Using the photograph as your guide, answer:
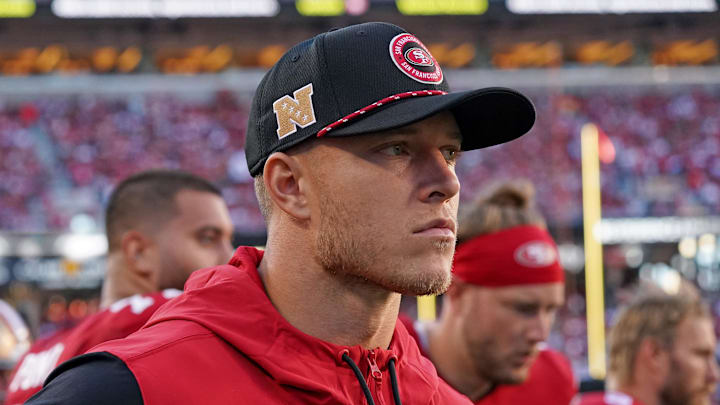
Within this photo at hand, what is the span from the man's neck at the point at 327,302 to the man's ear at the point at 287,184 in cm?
8

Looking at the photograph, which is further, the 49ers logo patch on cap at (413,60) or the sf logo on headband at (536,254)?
the sf logo on headband at (536,254)

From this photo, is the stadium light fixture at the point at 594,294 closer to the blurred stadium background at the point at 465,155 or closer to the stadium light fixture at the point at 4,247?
the blurred stadium background at the point at 465,155

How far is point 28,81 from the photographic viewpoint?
60.2ft

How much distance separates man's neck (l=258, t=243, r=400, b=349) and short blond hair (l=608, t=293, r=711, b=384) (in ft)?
8.28

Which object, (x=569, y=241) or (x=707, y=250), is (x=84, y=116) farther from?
(x=707, y=250)

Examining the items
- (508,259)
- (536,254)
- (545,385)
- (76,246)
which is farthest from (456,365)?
(76,246)

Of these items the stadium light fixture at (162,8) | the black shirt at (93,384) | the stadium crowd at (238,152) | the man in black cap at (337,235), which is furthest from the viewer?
the stadium crowd at (238,152)

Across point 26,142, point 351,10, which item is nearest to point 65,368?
point 351,10

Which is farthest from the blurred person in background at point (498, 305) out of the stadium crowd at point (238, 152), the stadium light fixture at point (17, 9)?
the stadium crowd at point (238, 152)

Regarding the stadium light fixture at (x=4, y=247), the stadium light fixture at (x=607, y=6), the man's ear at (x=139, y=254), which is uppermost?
the stadium light fixture at (x=607, y=6)

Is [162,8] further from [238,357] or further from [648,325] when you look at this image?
[238,357]

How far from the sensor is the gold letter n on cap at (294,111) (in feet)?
4.76

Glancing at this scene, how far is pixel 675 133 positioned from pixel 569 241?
5553 mm

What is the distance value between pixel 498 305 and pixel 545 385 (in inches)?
24.9
